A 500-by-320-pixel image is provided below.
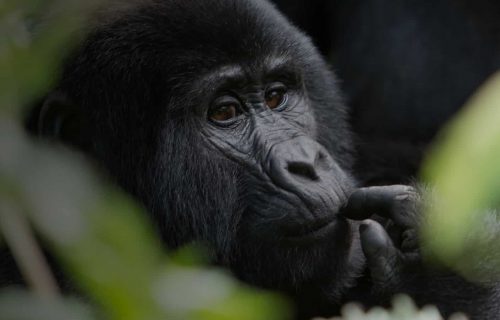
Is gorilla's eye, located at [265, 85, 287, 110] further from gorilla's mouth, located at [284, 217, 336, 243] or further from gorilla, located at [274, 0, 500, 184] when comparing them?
gorilla, located at [274, 0, 500, 184]

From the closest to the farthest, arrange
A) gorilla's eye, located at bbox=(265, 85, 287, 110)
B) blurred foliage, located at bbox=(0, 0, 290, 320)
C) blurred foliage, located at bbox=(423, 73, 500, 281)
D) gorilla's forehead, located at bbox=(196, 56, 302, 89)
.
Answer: blurred foliage, located at bbox=(423, 73, 500, 281), blurred foliage, located at bbox=(0, 0, 290, 320), gorilla's forehead, located at bbox=(196, 56, 302, 89), gorilla's eye, located at bbox=(265, 85, 287, 110)

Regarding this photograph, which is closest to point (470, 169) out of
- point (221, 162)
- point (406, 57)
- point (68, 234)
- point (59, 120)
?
point (68, 234)

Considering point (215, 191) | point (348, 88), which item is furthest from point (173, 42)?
point (348, 88)

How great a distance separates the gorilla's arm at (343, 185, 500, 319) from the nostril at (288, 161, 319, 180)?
12cm

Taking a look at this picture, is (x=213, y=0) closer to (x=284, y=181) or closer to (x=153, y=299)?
(x=284, y=181)

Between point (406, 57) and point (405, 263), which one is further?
point (406, 57)

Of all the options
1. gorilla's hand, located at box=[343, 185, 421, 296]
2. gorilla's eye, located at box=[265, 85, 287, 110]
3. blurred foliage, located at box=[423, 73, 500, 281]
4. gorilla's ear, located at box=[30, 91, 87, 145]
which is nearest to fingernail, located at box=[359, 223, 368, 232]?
gorilla's hand, located at box=[343, 185, 421, 296]

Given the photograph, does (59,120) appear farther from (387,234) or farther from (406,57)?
(406,57)

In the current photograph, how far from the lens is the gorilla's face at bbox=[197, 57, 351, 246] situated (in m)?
2.48

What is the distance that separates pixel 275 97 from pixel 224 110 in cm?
16

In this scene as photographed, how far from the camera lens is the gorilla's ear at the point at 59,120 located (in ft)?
8.56

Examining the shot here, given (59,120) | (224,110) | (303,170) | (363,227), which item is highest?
(59,120)

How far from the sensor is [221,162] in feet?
8.62

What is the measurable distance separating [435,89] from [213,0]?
1.81 metres
